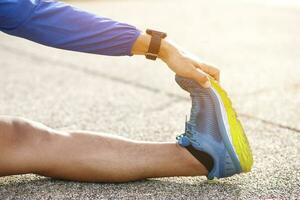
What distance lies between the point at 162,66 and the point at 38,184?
95.8 inches

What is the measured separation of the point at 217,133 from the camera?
2.13 metres

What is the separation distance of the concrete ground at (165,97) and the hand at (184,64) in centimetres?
41

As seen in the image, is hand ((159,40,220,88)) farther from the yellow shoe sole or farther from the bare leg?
the bare leg

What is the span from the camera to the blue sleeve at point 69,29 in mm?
1926

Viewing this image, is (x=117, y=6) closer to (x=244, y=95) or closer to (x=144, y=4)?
(x=144, y=4)

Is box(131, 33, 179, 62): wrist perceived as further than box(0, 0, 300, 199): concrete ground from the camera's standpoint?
No

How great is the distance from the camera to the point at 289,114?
10.3 ft

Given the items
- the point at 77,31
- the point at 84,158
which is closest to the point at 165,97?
the point at 84,158

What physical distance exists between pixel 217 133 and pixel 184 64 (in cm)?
29

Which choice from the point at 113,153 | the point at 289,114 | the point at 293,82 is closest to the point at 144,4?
the point at 293,82

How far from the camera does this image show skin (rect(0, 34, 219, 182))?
6.89ft

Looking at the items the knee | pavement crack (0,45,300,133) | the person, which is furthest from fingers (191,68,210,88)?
pavement crack (0,45,300,133)

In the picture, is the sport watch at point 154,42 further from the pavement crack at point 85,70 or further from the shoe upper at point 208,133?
the pavement crack at point 85,70

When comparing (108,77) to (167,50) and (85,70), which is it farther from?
(167,50)
